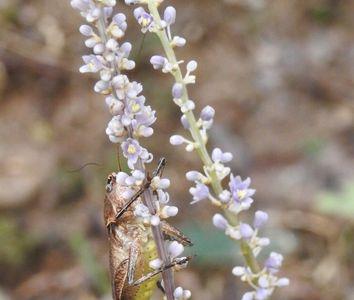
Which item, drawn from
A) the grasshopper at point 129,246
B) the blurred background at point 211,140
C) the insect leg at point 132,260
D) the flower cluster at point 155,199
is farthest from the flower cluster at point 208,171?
the blurred background at point 211,140

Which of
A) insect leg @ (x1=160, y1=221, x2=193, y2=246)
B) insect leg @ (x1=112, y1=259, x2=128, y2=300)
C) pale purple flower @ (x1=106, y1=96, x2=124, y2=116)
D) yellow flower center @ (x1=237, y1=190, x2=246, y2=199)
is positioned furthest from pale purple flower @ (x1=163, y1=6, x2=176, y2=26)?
insect leg @ (x1=112, y1=259, x2=128, y2=300)

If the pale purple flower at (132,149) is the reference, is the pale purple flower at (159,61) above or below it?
above

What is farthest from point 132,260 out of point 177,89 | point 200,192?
point 177,89

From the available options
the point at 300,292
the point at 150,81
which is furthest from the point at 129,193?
the point at 150,81

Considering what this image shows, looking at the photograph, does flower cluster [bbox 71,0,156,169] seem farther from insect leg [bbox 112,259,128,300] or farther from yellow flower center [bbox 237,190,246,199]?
insect leg [bbox 112,259,128,300]

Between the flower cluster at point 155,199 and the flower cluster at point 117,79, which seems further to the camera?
the flower cluster at point 155,199

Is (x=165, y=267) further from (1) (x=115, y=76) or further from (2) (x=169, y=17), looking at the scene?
(2) (x=169, y=17)

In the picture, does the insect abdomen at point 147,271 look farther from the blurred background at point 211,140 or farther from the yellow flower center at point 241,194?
the blurred background at point 211,140
